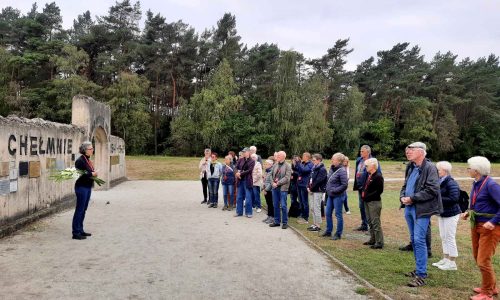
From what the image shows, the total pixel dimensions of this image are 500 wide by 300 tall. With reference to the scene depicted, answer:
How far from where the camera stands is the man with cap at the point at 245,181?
10492mm

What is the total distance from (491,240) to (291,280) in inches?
103

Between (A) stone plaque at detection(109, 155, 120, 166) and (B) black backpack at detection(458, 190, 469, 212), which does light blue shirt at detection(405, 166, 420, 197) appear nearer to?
(B) black backpack at detection(458, 190, 469, 212)

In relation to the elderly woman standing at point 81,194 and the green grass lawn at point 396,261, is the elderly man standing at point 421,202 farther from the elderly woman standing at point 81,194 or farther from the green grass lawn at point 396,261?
the elderly woman standing at point 81,194

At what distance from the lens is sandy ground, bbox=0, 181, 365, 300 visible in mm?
4664

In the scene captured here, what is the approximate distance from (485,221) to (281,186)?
187 inches

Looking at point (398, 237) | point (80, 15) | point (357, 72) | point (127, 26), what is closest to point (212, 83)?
point (127, 26)

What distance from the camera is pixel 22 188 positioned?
28.5 ft

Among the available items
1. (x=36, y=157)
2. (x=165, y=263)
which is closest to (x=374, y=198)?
(x=165, y=263)

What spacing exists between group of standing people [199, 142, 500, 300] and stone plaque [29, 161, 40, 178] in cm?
489

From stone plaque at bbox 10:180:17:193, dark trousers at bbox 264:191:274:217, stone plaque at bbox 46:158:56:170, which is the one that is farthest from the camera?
stone plaque at bbox 46:158:56:170

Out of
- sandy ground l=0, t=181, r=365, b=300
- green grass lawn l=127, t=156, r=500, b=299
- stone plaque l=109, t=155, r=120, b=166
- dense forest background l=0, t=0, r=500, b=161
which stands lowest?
green grass lawn l=127, t=156, r=500, b=299

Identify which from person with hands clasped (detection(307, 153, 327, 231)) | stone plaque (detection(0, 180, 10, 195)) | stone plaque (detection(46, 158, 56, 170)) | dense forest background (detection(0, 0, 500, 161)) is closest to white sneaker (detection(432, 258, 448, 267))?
person with hands clasped (detection(307, 153, 327, 231))

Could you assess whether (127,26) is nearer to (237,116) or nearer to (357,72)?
(237,116)

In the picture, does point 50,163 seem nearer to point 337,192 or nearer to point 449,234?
point 337,192
